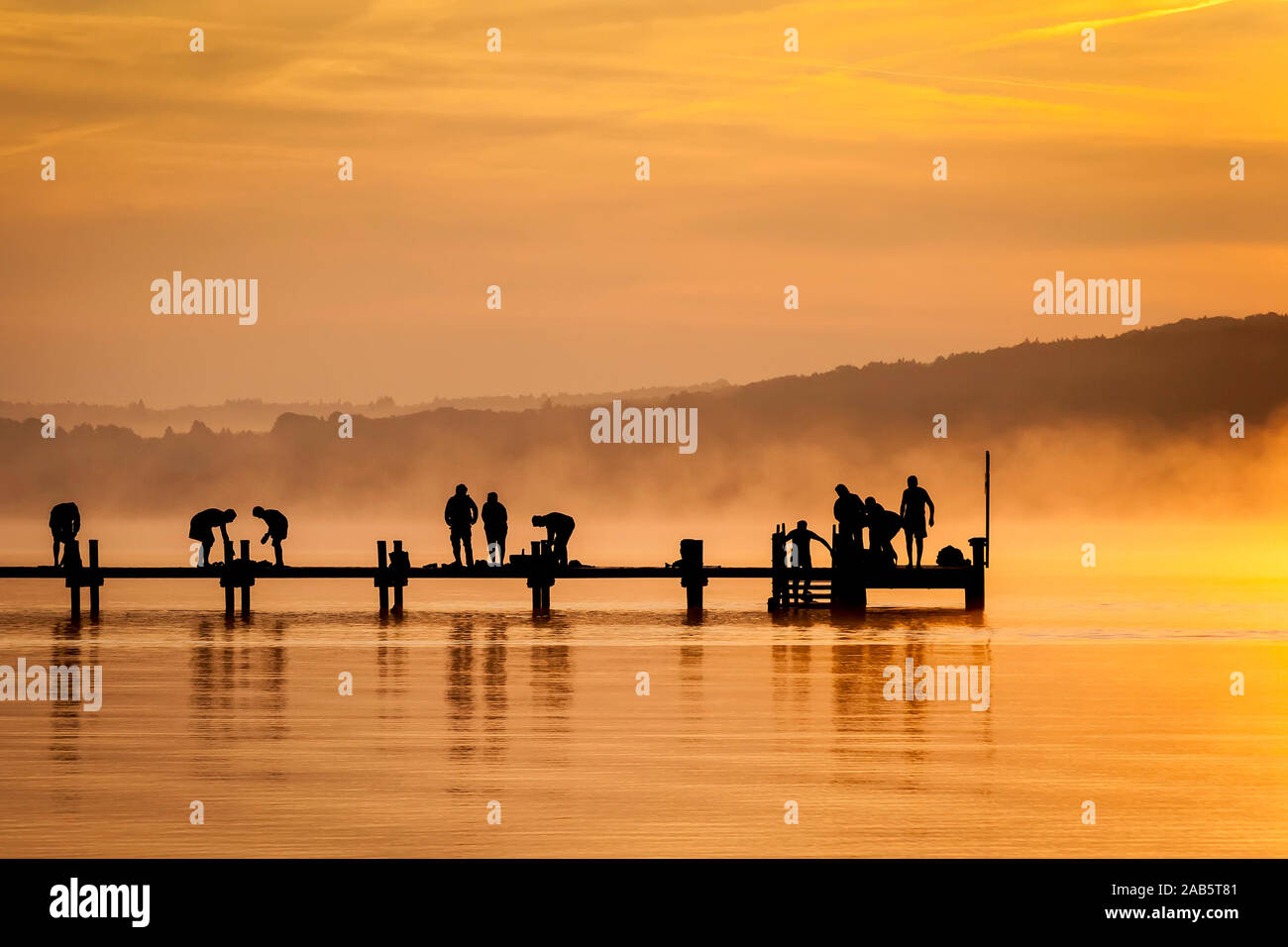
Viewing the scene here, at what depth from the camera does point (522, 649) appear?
3172cm

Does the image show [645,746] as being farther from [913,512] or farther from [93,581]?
[93,581]

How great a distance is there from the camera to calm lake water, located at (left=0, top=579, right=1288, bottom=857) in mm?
14711

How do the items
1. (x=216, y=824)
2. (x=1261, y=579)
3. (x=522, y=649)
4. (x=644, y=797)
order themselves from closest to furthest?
(x=216, y=824)
(x=644, y=797)
(x=522, y=649)
(x=1261, y=579)

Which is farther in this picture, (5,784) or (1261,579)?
(1261,579)

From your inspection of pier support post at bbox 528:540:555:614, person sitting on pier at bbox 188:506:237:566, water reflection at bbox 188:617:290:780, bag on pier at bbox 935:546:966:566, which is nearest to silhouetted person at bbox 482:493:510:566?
pier support post at bbox 528:540:555:614

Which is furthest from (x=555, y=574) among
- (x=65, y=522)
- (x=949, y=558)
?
(x=65, y=522)

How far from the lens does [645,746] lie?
19.5 m

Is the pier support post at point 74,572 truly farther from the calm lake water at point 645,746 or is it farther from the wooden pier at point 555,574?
the calm lake water at point 645,746

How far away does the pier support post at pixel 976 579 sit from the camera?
42.0 m

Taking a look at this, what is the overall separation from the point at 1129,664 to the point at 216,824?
722 inches

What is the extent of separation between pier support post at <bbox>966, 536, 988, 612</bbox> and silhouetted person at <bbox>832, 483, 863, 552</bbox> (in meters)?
2.71

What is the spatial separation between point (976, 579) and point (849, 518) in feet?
13.2
